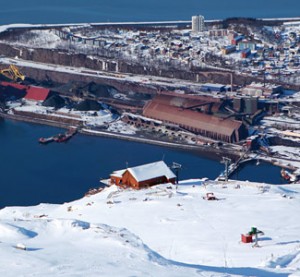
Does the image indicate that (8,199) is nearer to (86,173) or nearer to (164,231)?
(86,173)

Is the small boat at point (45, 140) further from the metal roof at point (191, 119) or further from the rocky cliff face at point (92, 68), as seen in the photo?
the rocky cliff face at point (92, 68)

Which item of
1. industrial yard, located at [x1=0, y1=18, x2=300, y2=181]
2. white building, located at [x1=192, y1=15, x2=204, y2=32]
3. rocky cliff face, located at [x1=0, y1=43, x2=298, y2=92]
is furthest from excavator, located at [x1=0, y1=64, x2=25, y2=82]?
white building, located at [x1=192, y1=15, x2=204, y2=32]

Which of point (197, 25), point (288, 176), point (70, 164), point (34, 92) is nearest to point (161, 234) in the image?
point (288, 176)

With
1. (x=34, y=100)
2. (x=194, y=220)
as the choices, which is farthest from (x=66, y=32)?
(x=194, y=220)

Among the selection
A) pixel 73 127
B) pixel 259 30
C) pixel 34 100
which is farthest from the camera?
pixel 259 30

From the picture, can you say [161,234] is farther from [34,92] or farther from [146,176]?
[34,92]

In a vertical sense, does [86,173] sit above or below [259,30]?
below
